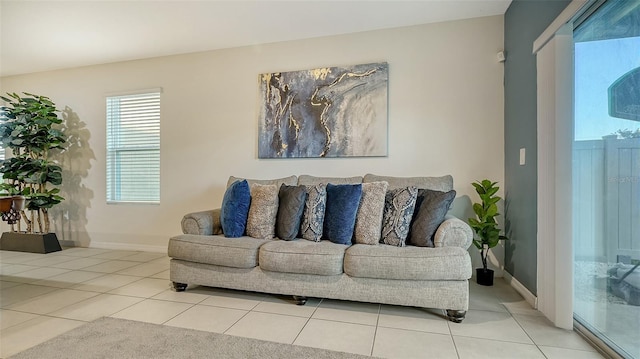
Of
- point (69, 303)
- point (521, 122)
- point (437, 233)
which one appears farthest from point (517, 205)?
point (69, 303)

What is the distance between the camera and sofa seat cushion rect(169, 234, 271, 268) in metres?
2.34

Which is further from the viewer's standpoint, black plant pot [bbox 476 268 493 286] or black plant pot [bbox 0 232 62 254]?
black plant pot [bbox 0 232 62 254]

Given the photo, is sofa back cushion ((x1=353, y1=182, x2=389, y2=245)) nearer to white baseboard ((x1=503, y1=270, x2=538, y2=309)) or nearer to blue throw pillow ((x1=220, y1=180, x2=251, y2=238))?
blue throw pillow ((x1=220, y1=180, x2=251, y2=238))

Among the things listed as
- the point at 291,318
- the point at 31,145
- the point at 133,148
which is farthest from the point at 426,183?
the point at 31,145

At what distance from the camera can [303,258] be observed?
2199 millimetres

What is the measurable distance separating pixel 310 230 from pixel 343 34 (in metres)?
2.19

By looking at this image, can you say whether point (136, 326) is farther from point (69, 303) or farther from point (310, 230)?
point (310, 230)

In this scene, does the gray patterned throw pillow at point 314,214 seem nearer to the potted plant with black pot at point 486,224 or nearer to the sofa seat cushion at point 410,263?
the sofa seat cushion at point 410,263

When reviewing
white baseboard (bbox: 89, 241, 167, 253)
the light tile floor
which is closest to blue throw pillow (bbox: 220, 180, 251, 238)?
the light tile floor

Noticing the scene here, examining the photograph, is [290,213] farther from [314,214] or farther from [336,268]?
[336,268]

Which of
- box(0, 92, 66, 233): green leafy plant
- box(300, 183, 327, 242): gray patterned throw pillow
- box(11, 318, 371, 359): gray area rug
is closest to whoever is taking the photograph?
box(11, 318, 371, 359): gray area rug

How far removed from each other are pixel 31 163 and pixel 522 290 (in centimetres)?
577

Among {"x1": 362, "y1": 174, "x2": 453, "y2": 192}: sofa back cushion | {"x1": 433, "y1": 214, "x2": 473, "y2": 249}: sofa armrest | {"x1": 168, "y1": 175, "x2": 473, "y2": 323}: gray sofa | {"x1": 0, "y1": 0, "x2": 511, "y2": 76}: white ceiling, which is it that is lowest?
{"x1": 168, "y1": 175, "x2": 473, "y2": 323}: gray sofa

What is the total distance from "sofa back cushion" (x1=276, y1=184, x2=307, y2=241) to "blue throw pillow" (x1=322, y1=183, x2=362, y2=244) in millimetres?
238
